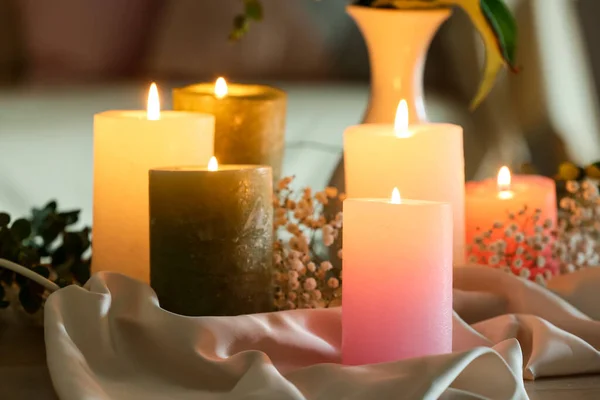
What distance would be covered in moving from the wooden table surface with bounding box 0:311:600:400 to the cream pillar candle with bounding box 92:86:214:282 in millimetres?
110

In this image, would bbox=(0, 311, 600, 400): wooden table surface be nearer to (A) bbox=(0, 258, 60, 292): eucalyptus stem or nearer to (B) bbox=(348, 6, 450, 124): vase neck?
(A) bbox=(0, 258, 60, 292): eucalyptus stem

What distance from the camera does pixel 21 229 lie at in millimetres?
883

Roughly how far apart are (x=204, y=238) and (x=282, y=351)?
4.5 inches

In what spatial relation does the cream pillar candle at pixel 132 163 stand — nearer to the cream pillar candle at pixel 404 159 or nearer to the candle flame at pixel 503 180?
the cream pillar candle at pixel 404 159

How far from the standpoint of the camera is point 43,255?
3.21 feet

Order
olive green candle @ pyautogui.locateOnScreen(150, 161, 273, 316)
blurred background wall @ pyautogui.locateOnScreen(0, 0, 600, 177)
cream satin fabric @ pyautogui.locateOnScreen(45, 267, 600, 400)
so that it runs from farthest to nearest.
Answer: blurred background wall @ pyautogui.locateOnScreen(0, 0, 600, 177) < olive green candle @ pyautogui.locateOnScreen(150, 161, 273, 316) < cream satin fabric @ pyautogui.locateOnScreen(45, 267, 600, 400)

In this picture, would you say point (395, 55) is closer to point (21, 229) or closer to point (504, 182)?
point (504, 182)

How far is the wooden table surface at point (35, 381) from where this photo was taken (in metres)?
0.67

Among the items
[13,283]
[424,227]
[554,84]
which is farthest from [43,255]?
[554,84]

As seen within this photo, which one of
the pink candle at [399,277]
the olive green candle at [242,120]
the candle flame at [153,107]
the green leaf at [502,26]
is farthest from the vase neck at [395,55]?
the pink candle at [399,277]

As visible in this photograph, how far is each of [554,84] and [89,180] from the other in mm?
773

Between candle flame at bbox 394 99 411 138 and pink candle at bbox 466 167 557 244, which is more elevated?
candle flame at bbox 394 99 411 138

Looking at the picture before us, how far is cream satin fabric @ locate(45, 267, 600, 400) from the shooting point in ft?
2.00

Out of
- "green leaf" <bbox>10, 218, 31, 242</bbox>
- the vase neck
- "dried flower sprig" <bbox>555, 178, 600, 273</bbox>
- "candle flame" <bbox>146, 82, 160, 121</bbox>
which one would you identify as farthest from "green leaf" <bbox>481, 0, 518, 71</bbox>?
"green leaf" <bbox>10, 218, 31, 242</bbox>
